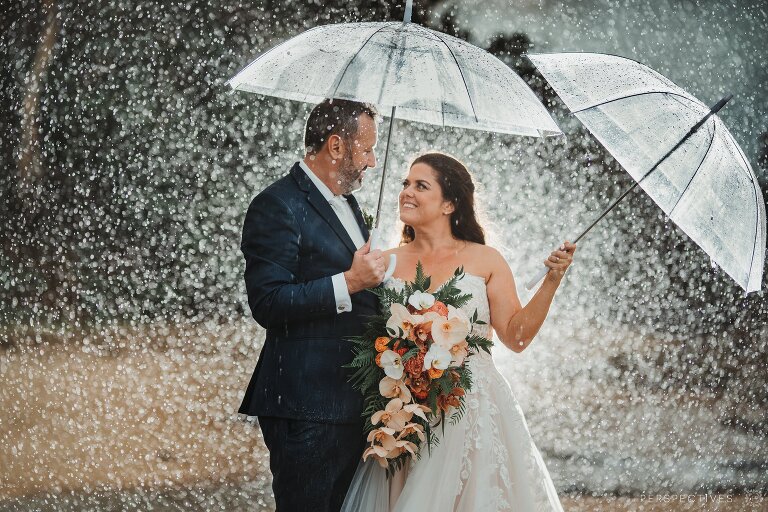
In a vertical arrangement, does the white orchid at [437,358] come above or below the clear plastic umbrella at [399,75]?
below

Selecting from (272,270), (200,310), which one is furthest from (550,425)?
(272,270)

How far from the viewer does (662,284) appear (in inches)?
404

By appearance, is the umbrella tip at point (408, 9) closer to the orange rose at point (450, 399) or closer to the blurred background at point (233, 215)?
the orange rose at point (450, 399)

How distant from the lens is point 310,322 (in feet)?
12.8

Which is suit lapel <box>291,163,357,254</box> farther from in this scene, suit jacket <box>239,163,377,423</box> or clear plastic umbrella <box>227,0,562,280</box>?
clear plastic umbrella <box>227,0,562,280</box>

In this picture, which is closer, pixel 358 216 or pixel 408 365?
pixel 408 365

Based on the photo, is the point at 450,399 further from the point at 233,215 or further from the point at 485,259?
the point at 233,215

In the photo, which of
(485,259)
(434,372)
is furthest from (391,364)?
(485,259)

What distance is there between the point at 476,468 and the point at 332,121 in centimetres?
152

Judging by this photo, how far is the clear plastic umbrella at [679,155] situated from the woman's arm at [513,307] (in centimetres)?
20

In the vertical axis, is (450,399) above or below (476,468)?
above

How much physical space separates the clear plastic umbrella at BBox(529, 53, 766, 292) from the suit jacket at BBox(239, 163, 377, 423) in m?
0.79

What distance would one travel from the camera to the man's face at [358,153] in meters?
3.91

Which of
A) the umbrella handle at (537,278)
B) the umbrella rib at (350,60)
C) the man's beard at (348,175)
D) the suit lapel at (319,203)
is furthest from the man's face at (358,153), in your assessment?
the umbrella handle at (537,278)
